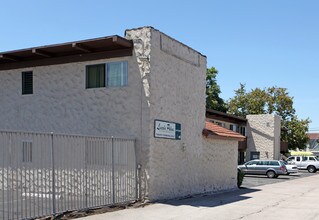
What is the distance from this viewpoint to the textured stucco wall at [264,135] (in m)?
Result: 46.0

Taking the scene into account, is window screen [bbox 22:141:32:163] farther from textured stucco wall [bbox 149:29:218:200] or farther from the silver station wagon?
the silver station wagon

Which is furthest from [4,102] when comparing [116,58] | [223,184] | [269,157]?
[269,157]

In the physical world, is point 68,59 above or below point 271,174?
above

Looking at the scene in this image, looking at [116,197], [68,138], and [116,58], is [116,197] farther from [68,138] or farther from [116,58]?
[116,58]

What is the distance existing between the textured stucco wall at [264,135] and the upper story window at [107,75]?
33841 millimetres

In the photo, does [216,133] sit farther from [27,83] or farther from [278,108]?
[278,108]

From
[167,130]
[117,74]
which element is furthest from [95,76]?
[167,130]

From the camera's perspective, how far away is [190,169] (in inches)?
683

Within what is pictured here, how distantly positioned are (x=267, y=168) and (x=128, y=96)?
74.6 feet

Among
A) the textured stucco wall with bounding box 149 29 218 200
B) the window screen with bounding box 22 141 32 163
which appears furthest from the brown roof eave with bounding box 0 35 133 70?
the window screen with bounding box 22 141 32 163

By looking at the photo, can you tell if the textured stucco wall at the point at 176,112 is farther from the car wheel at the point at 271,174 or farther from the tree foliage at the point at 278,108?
→ the tree foliage at the point at 278,108

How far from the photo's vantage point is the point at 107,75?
50.9 ft

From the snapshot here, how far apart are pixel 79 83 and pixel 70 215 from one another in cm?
624

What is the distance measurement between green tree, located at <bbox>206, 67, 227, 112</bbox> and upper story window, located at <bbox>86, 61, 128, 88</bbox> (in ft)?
140
